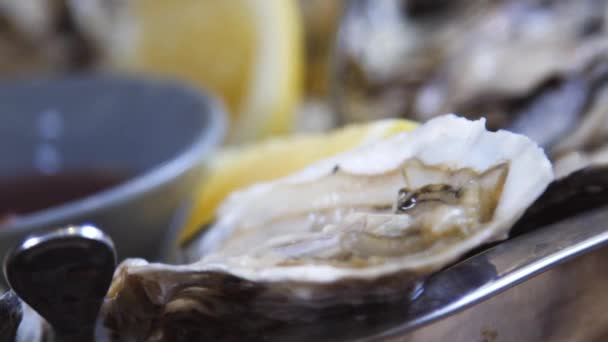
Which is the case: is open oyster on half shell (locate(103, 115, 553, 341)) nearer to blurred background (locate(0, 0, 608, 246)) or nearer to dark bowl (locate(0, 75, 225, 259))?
blurred background (locate(0, 0, 608, 246))

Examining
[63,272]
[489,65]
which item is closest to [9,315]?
[63,272]

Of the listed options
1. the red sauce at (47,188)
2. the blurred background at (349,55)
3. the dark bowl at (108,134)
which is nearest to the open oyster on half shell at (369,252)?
Result: the blurred background at (349,55)

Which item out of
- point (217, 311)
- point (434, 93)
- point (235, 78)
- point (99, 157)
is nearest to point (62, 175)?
point (99, 157)

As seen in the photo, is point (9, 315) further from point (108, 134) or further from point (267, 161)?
point (108, 134)

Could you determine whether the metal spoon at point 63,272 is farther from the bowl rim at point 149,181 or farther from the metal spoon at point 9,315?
the bowl rim at point 149,181

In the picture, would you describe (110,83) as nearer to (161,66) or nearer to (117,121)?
(117,121)

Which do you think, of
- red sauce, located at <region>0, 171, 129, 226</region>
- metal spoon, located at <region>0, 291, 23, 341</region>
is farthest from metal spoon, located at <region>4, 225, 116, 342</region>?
red sauce, located at <region>0, 171, 129, 226</region>
